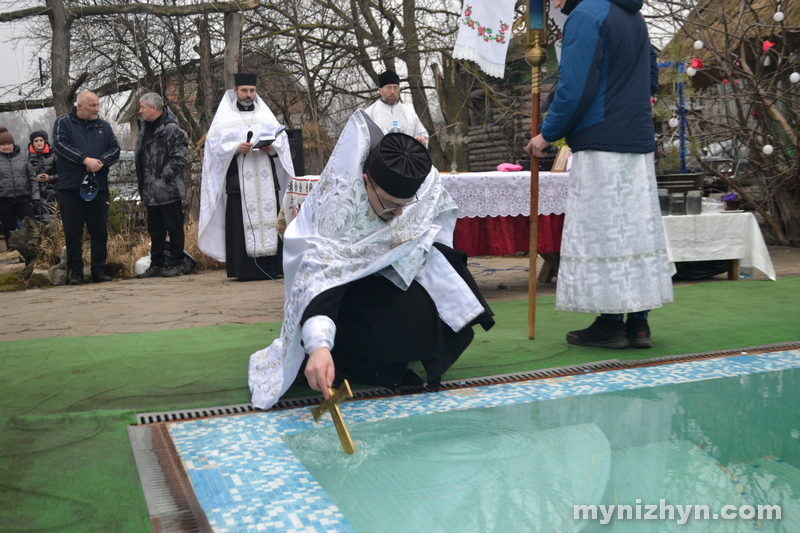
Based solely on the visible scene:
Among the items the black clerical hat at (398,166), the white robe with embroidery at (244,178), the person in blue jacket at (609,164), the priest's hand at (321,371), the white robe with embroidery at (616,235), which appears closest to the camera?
the priest's hand at (321,371)

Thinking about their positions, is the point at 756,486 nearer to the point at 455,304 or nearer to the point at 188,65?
the point at 455,304

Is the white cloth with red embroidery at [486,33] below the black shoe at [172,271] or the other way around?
the other way around

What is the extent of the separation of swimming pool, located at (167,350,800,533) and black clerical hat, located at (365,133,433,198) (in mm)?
847

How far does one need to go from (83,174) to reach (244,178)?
156 centimetres

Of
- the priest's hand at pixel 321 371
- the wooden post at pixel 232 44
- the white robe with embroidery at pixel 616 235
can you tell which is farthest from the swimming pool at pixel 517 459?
the wooden post at pixel 232 44

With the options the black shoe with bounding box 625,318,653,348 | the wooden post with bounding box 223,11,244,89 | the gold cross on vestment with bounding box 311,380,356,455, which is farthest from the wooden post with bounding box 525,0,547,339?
the wooden post with bounding box 223,11,244,89

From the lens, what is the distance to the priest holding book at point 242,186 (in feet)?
24.5

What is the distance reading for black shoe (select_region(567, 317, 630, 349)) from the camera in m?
3.85

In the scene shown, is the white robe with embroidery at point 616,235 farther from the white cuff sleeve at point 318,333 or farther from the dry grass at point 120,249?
the dry grass at point 120,249

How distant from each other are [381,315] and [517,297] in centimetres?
311

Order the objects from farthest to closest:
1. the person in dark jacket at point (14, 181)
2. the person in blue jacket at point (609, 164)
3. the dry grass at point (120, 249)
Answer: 1. the person in dark jacket at point (14, 181)
2. the dry grass at point (120, 249)
3. the person in blue jacket at point (609, 164)

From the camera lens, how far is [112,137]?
7.64 metres

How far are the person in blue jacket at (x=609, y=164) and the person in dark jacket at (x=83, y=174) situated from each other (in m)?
5.23

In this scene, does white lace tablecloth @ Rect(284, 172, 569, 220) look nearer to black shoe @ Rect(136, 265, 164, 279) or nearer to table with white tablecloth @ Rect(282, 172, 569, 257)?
table with white tablecloth @ Rect(282, 172, 569, 257)
